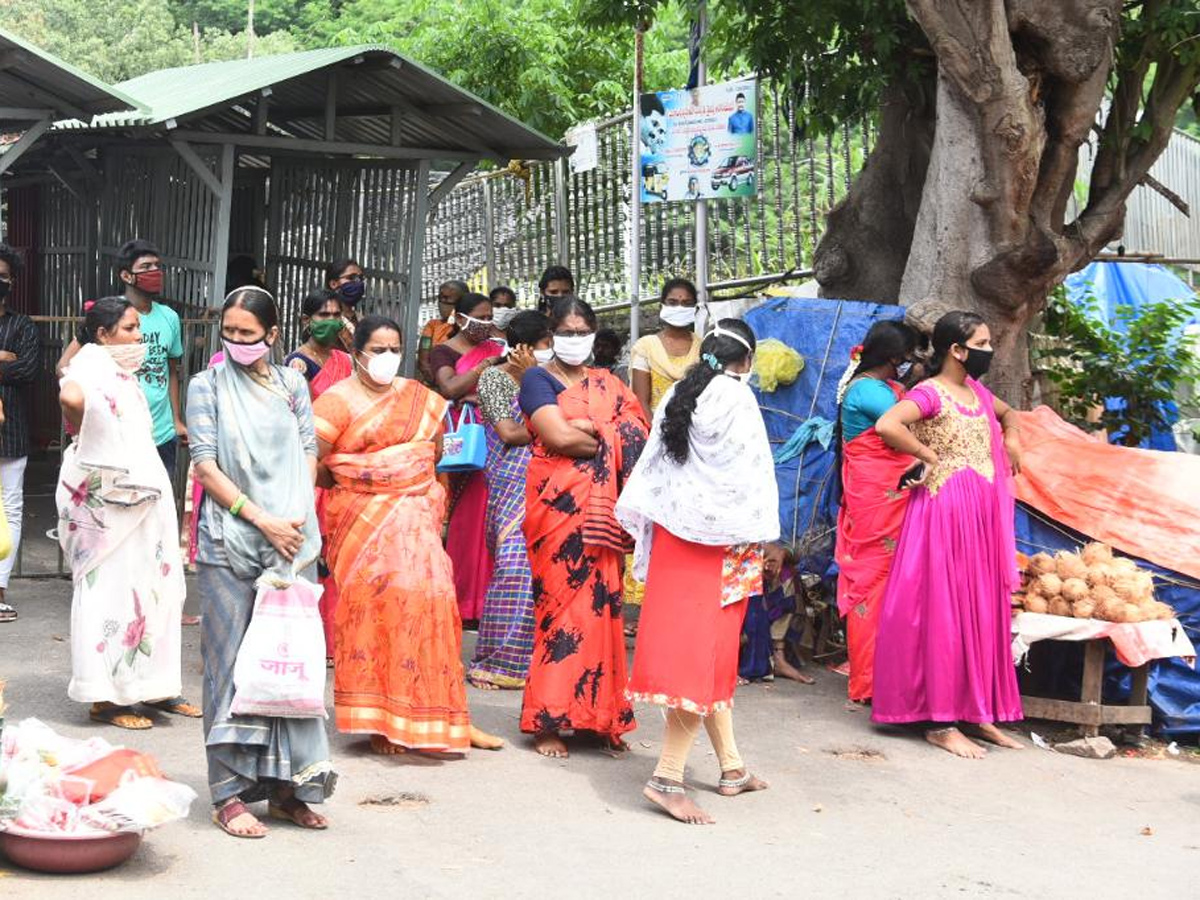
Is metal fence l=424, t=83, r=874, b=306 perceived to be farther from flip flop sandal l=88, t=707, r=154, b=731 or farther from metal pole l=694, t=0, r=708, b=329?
flip flop sandal l=88, t=707, r=154, b=731

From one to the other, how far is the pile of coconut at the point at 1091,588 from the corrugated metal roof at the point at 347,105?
5503mm

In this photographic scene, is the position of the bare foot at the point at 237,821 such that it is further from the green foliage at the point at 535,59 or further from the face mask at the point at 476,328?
the green foliage at the point at 535,59

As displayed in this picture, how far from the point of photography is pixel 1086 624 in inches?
285

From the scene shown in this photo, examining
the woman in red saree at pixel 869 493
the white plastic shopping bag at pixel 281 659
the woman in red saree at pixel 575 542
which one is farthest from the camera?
the woman in red saree at pixel 869 493

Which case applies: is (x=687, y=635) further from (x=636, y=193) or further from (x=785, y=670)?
(x=636, y=193)

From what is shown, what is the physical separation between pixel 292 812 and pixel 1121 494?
4.43 metres

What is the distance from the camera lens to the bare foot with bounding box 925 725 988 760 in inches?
278

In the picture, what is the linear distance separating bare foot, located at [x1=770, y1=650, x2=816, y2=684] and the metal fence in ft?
12.4

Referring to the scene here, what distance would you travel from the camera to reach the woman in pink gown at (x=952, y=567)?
23.4 feet

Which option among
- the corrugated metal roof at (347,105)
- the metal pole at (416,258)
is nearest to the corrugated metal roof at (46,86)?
the corrugated metal roof at (347,105)

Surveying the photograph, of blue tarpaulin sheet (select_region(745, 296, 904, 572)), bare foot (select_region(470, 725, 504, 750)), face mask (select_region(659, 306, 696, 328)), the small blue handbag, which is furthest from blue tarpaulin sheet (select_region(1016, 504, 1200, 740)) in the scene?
the small blue handbag

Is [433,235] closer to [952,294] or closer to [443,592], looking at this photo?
[952,294]

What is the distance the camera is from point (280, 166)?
13.2 meters

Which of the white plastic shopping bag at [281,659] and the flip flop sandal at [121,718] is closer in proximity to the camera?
the white plastic shopping bag at [281,659]
